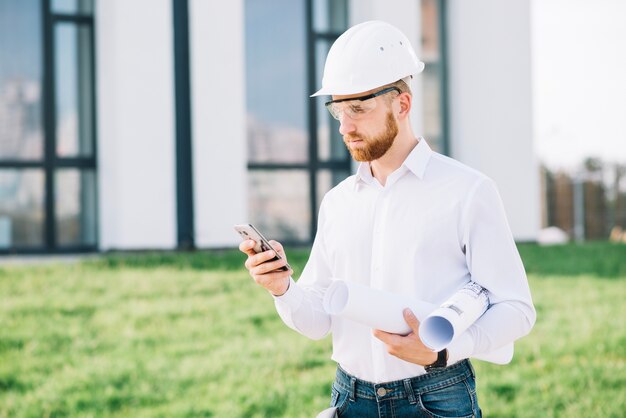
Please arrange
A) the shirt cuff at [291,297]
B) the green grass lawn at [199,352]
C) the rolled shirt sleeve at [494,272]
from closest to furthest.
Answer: the rolled shirt sleeve at [494,272] < the shirt cuff at [291,297] < the green grass lawn at [199,352]

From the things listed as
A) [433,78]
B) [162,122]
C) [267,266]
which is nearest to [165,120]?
[162,122]

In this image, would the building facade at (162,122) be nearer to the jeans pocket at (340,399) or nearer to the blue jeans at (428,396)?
the jeans pocket at (340,399)

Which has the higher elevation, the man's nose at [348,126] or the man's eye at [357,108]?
the man's eye at [357,108]

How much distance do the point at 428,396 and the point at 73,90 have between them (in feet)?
29.6

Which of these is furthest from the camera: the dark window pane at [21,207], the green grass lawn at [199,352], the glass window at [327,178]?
the glass window at [327,178]

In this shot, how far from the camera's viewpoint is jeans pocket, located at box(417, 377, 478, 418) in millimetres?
2299

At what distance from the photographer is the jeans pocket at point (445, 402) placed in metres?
2.30

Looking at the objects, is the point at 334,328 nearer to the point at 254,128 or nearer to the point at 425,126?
the point at 254,128

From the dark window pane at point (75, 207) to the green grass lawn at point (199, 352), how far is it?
2.62m

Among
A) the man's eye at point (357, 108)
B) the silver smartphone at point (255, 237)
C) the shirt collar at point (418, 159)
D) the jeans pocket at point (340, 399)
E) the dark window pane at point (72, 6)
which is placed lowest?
the jeans pocket at point (340, 399)

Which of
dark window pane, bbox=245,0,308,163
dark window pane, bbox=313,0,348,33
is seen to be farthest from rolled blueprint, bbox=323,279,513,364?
dark window pane, bbox=313,0,348,33

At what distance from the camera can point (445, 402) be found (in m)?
2.30

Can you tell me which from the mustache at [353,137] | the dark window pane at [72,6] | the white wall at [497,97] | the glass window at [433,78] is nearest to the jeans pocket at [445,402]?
the mustache at [353,137]

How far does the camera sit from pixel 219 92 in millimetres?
10344
